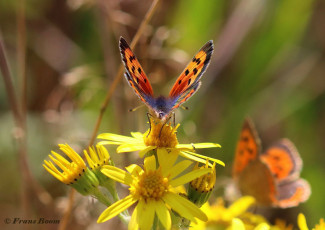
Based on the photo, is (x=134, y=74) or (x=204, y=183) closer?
(x=204, y=183)

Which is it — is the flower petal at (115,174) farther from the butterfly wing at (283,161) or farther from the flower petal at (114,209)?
the butterfly wing at (283,161)

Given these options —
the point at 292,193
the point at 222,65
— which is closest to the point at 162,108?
the point at 292,193

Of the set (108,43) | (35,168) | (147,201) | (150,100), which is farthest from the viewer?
(35,168)

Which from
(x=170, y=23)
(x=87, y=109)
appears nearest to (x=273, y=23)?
(x=170, y=23)

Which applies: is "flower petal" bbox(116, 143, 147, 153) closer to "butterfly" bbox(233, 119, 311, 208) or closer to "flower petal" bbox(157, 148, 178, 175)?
"flower petal" bbox(157, 148, 178, 175)

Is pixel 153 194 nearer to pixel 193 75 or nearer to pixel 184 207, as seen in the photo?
pixel 184 207

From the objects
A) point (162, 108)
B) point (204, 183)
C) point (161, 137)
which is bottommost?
point (204, 183)

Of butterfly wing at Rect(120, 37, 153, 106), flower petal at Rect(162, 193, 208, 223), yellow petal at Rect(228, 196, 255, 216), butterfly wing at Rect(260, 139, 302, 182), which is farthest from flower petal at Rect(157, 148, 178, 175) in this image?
butterfly wing at Rect(260, 139, 302, 182)

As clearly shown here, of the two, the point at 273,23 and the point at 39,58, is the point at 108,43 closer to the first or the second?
the point at 39,58
